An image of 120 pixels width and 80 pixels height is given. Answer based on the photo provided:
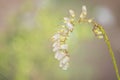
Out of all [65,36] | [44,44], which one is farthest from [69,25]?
[44,44]

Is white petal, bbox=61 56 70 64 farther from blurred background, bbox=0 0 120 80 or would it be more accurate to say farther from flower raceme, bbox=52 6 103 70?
blurred background, bbox=0 0 120 80

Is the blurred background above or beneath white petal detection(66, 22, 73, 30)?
above

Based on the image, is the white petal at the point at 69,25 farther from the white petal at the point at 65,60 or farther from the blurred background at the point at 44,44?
the blurred background at the point at 44,44

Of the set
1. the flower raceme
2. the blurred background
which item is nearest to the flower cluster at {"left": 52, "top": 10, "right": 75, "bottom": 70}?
the flower raceme

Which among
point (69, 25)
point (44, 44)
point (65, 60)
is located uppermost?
point (44, 44)

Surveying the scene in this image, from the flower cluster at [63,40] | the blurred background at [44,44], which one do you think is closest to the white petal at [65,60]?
the flower cluster at [63,40]

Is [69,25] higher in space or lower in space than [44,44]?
lower

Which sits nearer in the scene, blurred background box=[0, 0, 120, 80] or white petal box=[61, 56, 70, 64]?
white petal box=[61, 56, 70, 64]

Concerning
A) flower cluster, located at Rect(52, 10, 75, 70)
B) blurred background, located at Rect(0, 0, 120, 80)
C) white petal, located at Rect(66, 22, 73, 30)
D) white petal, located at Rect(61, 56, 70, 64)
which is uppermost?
blurred background, located at Rect(0, 0, 120, 80)

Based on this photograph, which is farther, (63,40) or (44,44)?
(44,44)

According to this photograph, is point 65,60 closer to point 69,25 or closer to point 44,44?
point 69,25
